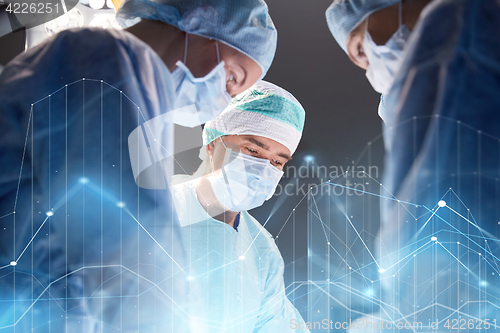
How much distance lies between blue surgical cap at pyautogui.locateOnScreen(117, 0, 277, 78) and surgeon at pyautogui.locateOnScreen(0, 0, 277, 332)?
0.54 feet

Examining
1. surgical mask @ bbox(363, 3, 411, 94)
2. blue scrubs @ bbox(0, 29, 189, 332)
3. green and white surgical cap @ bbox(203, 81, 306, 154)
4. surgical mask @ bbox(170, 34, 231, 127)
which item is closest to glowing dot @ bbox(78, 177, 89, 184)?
blue scrubs @ bbox(0, 29, 189, 332)

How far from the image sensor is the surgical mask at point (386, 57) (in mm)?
910

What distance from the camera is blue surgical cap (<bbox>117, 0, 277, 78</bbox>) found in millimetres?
1117

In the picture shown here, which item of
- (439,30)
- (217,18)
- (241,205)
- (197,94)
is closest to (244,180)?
(241,205)

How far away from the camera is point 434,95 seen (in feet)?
2.63

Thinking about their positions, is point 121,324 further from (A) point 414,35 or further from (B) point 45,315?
(A) point 414,35

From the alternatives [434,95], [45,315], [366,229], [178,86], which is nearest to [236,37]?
[178,86]

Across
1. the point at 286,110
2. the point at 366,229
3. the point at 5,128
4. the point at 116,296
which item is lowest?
the point at 366,229

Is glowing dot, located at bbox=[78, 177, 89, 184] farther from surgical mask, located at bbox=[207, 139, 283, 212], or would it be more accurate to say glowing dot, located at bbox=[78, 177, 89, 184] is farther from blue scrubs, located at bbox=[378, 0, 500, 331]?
blue scrubs, located at bbox=[378, 0, 500, 331]

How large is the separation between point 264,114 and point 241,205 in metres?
0.37

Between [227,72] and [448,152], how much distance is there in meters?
0.68

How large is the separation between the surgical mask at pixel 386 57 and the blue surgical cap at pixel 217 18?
13.9 inches

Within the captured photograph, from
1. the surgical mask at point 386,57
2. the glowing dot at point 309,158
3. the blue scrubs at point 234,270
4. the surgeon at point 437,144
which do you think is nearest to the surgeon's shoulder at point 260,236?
the blue scrubs at point 234,270

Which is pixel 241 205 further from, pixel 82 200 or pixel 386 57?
pixel 386 57
